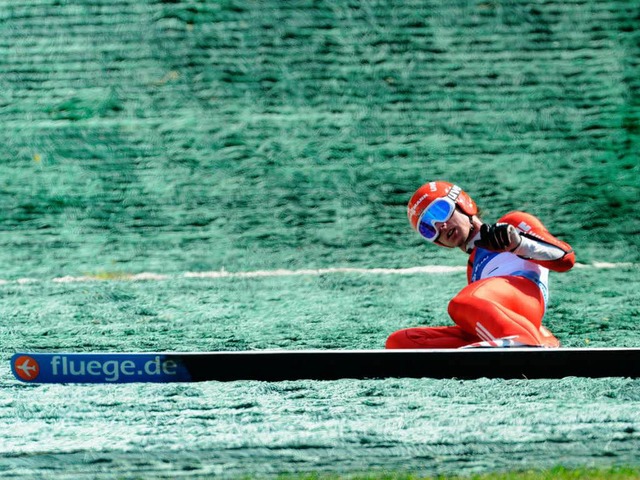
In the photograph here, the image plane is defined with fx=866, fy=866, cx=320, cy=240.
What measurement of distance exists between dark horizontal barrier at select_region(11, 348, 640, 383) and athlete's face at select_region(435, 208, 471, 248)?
0.62 m

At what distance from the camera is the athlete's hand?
3.09 m

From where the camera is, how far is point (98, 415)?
265cm

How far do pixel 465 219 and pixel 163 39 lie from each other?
353cm

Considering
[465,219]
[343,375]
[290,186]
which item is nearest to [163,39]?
[290,186]

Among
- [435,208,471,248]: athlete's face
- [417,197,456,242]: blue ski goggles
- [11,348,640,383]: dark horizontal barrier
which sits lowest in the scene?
[11,348,640,383]: dark horizontal barrier

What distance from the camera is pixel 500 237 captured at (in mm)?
3102

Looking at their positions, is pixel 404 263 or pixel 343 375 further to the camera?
pixel 404 263

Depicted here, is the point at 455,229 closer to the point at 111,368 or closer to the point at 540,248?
the point at 540,248

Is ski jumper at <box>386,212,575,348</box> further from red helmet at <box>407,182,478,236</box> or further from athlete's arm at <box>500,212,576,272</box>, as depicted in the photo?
red helmet at <box>407,182,478,236</box>

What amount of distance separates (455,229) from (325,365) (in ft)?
2.67

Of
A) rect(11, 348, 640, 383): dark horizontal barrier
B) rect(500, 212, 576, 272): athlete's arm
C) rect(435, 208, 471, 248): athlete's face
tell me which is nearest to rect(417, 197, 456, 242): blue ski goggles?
rect(435, 208, 471, 248): athlete's face

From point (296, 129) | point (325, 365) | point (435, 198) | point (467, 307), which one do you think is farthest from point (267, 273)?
point (325, 365)

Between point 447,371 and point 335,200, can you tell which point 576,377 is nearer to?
point 447,371

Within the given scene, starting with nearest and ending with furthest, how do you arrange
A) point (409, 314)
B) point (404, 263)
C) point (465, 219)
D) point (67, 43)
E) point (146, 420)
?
point (146, 420)
point (465, 219)
point (409, 314)
point (404, 263)
point (67, 43)
